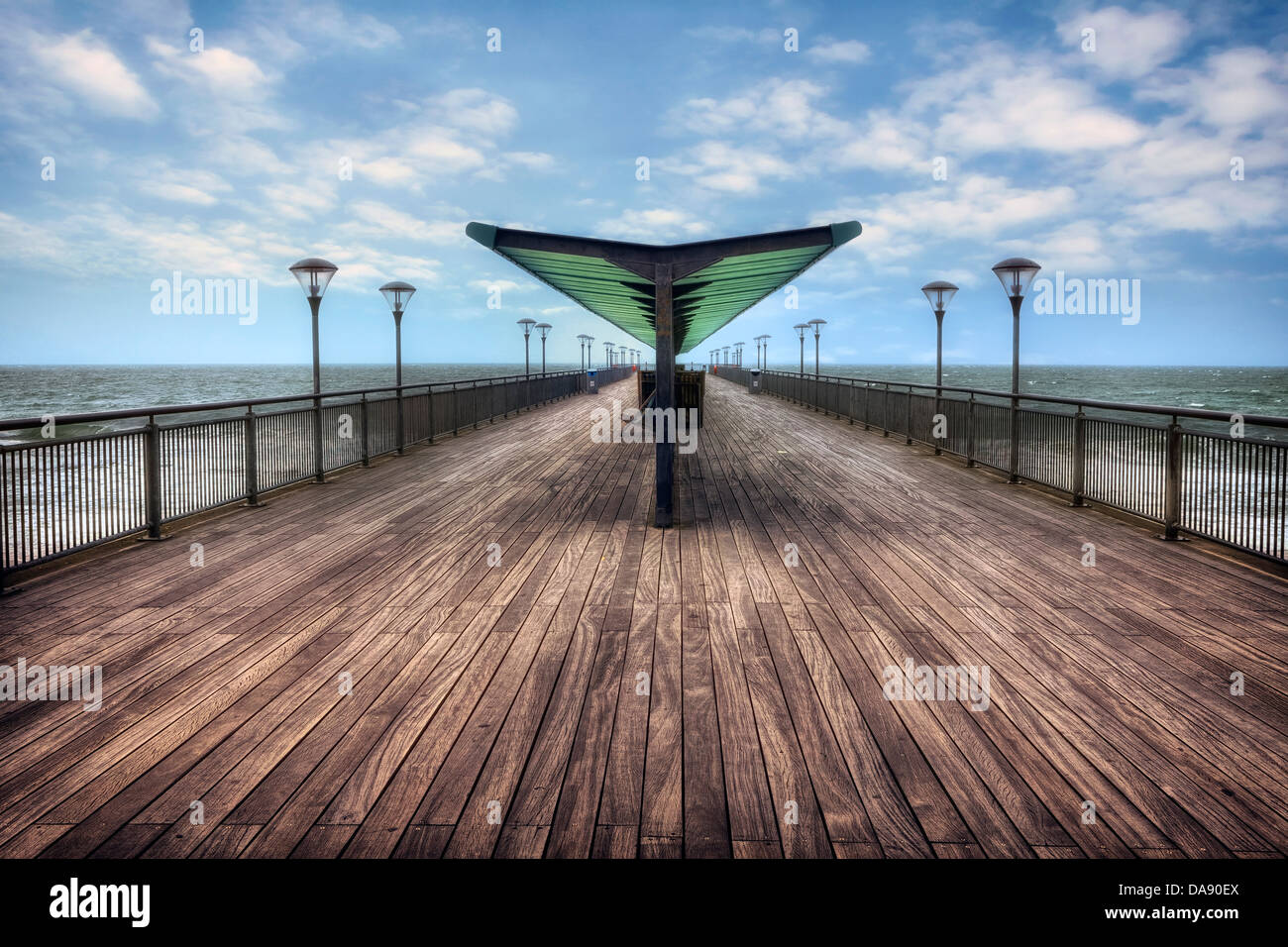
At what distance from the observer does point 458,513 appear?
8.01 meters

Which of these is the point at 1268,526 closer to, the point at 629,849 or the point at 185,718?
the point at 629,849

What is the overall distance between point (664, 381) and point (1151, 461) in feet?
14.9

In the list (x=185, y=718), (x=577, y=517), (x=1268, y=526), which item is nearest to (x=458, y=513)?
(x=577, y=517)

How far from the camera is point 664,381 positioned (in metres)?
7.53

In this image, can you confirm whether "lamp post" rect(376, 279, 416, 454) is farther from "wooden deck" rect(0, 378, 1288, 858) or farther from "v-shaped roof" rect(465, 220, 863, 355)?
"wooden deck" rect(0, 378, 1288, 858)

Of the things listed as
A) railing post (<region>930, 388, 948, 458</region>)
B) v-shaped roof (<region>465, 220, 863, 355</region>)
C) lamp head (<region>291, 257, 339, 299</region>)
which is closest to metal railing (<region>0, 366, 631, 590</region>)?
lamp head (<region>291, 257, 339, 299</region>)

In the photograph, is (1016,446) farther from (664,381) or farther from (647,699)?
(647,699)

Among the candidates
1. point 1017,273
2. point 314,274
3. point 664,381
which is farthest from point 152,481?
point 1017,273

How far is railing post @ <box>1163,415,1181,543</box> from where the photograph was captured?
6.57 metres

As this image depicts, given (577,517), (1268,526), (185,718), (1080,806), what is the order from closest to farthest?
(1080,806) → (185,718) → (1268,526) → (577,517)

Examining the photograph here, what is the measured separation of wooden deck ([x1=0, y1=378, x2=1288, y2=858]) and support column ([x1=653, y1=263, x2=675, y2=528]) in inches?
17.7

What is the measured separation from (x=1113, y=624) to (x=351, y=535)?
5869 mm

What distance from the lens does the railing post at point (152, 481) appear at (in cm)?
675

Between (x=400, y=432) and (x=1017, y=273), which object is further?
(x=400, y=432)
